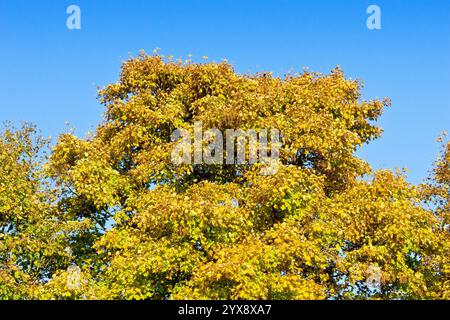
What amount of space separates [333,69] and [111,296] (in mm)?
17498

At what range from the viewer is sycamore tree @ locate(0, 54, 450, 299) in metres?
22.2

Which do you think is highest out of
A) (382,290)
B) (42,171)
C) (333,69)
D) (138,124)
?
(333,69)

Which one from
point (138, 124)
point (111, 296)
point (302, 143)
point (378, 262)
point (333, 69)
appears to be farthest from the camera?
point (333, 69)

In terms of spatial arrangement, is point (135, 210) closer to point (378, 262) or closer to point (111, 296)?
point (111, 296)

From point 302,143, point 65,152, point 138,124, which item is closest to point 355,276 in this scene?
point 302,143

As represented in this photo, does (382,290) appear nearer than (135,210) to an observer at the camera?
Yes

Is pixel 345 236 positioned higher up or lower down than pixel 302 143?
lower down

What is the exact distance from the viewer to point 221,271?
787 inches

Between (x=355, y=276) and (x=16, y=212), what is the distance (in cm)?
1518

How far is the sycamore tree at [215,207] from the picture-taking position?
2222 cm

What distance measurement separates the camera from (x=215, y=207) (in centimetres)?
2222
